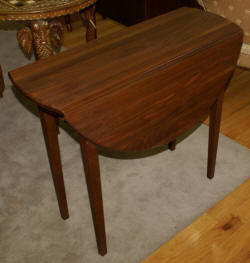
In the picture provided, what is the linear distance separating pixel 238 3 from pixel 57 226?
1403mm

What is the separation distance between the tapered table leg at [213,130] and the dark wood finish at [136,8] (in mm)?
1574

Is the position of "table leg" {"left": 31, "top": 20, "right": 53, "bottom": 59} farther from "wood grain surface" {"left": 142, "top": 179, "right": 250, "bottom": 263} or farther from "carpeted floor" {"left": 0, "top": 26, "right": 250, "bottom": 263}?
"wood grain surface" {"left": 142, "top": 179, "right": 250, "bottom": 263}

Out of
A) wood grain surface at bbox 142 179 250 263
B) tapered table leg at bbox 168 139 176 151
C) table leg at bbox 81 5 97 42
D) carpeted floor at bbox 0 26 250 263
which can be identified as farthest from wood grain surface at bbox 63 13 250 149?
table leg at bbox 81 5 97 42

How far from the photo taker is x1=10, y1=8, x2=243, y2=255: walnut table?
1198 millimetres

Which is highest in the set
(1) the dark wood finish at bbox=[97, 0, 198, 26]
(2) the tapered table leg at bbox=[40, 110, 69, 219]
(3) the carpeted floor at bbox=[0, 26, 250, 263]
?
(2) the tapered table leg at bbox=[40, 110, 69, 219]

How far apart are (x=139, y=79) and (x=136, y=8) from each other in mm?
2178

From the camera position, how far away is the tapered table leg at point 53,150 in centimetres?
138

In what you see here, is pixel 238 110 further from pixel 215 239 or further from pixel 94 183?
pixel 94 183

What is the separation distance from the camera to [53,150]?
4.77 feet

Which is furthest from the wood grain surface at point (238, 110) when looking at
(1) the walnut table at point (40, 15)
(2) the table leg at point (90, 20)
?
(1) the walnut table at point (40, 15)

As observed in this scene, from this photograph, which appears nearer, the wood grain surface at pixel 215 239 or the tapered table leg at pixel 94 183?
the tapered table leg at pixel 94 183

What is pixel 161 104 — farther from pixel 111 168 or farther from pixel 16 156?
pixel 16 156

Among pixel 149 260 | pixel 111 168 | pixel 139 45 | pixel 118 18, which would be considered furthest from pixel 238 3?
pixel 118 18

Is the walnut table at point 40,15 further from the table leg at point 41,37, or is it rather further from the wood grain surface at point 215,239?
the wood grain surface at point 215,239
